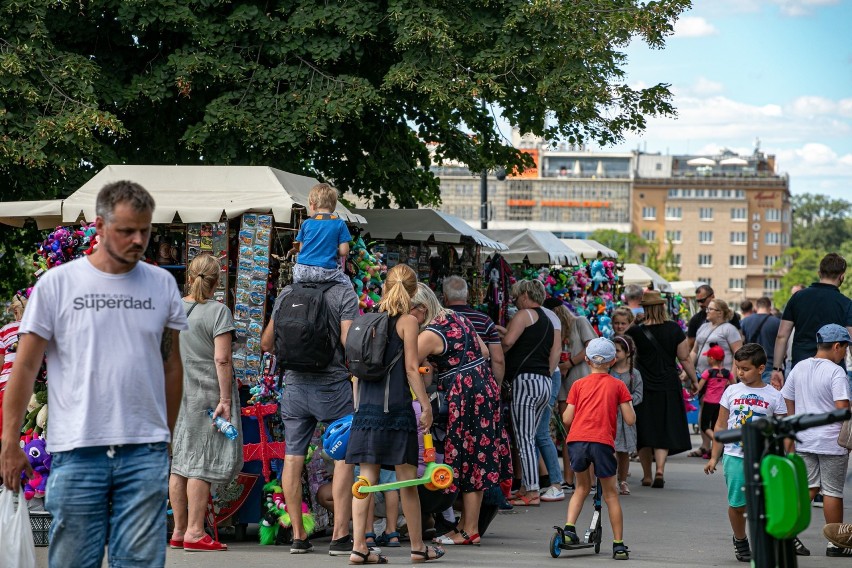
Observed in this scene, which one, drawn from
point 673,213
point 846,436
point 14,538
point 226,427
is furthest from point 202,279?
point 673,213

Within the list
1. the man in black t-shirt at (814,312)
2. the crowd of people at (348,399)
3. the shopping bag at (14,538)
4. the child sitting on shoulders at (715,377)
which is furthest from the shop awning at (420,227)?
the shopping bag at (14,538)

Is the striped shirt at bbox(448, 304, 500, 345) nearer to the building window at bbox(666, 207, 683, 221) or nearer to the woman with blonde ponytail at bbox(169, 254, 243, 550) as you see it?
the woman with blonde ponytail at bbox(169, 254, 243, 550)

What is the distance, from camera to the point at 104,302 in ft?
15.6

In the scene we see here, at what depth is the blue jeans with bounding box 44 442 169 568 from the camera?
469cm

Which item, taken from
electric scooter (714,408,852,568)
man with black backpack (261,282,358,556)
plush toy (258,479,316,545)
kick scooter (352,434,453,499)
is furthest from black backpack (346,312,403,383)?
electric scooter (714,408,852,568)

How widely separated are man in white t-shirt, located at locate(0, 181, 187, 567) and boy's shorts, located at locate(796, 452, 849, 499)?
541cm

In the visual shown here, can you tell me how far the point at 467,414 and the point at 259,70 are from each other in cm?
740

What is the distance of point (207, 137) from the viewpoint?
15.1m

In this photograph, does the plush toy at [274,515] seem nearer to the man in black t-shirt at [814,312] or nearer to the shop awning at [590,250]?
the man in black t-shirt at [814,312]

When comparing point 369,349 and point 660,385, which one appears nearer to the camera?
point 369,349

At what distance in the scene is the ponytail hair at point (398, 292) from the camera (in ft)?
27.1

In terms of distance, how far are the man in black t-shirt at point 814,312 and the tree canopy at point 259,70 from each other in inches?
203

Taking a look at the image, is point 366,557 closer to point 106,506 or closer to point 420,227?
point 106,506

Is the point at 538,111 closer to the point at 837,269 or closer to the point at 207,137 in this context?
the point at 207,137
